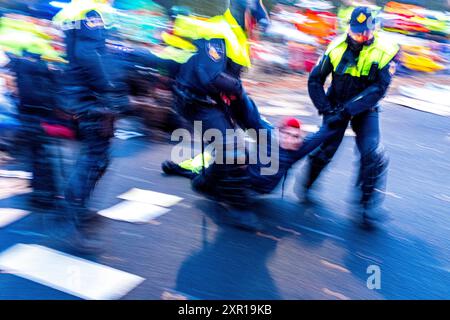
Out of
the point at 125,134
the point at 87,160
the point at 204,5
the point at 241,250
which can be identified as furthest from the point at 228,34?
the point at 204,5

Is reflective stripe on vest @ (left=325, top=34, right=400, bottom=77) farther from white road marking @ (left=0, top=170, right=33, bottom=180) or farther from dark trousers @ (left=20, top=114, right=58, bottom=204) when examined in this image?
white road marking @ (left=0, top=170, right=33, bottom=180)

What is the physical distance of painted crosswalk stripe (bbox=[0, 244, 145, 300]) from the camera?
329 cm

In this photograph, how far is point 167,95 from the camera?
6.23 m

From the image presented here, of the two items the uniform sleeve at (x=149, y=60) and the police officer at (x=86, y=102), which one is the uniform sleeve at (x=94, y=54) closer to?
the police officer at (x=86, y=102)

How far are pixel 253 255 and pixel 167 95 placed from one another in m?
2.92

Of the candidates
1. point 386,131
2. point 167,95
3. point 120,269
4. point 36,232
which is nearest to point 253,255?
point 120,269

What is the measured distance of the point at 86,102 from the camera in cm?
381

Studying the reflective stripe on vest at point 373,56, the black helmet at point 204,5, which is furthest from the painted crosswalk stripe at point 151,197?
the black helmet at point 204,5

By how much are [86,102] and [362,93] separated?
2.09 metres

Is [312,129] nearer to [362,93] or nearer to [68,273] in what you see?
[362,93]

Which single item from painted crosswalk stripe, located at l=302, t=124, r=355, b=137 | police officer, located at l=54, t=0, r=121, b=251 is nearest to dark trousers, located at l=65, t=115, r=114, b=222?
police officer, located at l=54, t=0, r=121, b=251

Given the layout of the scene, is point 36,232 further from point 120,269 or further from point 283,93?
point 283,93

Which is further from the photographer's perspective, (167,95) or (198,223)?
(167,95)

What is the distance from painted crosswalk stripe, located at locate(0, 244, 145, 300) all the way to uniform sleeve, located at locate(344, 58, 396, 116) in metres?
2.07
